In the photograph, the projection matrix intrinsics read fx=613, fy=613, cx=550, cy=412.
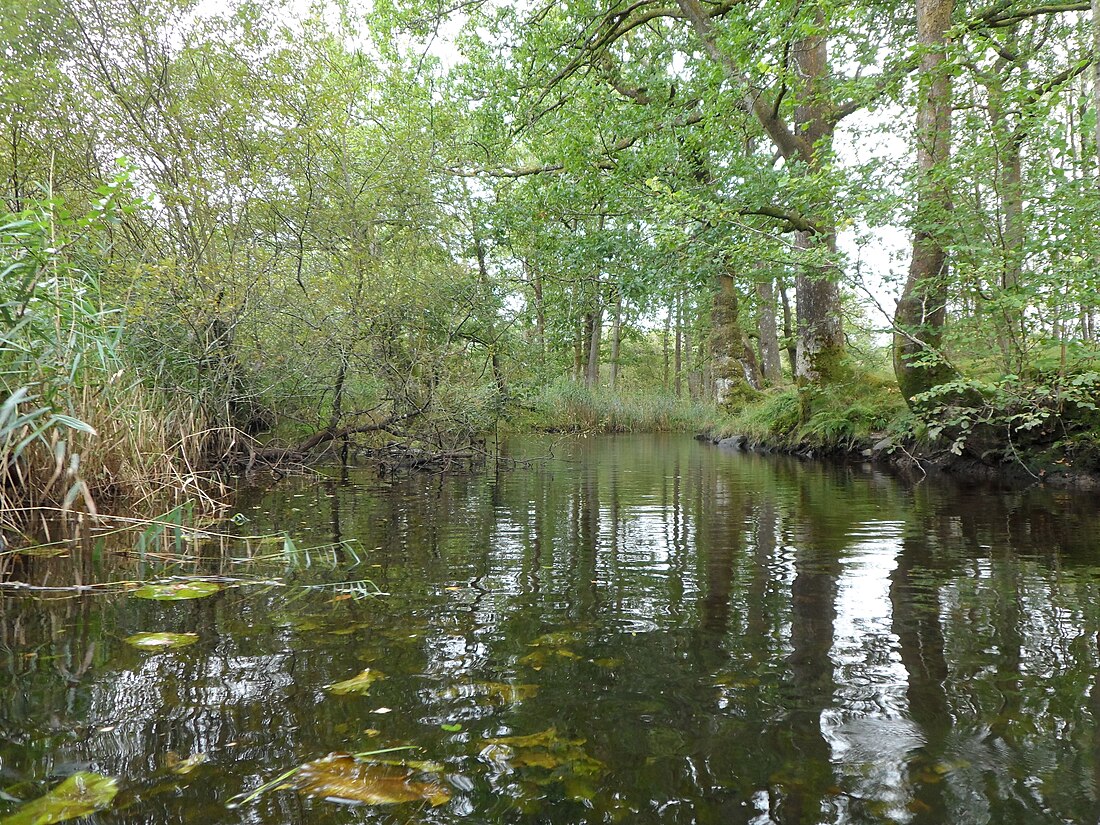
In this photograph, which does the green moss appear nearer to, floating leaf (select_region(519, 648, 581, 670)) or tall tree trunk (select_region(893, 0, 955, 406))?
tall tree trunk (select_region(893, 0, 955, 406))

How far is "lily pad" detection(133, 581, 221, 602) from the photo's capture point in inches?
102

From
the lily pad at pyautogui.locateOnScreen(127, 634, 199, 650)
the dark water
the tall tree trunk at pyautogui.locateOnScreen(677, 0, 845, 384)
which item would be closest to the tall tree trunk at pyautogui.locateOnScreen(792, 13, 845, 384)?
the tall tree trunk at pyautogui.locateOnScreen(677, 0, 845, 384)

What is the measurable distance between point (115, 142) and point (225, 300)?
77.6 inches

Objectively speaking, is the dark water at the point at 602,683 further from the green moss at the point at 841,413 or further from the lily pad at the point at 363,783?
the green moss at the point at 841,413

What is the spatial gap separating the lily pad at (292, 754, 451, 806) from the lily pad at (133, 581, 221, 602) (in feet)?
5.07

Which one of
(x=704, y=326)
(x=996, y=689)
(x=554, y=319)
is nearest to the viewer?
(x=996, y=689)

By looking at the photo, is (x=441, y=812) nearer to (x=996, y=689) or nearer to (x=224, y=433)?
(x=996, y=689)

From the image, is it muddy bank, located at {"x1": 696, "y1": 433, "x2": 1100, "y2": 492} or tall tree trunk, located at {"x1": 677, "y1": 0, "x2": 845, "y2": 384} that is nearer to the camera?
muddy bank, located at {"x1": 696, "y1": 433, "x2": 1100, "y2": 492}

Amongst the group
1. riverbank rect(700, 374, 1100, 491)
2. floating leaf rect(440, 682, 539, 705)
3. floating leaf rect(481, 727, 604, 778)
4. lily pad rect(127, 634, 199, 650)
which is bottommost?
floating leaf rect(481, 727, 604, 778)

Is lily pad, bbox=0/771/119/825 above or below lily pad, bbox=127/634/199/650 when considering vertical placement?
below

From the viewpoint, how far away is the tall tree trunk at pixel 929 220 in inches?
230

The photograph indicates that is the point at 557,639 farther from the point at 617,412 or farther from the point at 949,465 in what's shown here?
the point at 617,412

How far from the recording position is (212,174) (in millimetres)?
6297

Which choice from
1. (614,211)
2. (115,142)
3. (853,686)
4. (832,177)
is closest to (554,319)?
(614,211)
